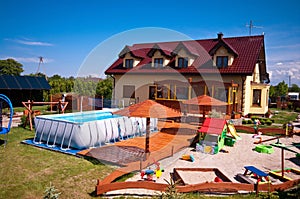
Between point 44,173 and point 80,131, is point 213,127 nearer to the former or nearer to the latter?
point 80,131

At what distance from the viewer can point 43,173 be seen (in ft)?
24.1

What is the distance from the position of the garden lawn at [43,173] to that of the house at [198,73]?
12.1m

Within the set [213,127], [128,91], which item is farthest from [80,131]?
[128,91]

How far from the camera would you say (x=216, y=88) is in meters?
19.7

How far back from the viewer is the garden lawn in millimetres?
6219

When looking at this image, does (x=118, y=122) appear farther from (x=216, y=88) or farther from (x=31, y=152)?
(x=216, y=88)

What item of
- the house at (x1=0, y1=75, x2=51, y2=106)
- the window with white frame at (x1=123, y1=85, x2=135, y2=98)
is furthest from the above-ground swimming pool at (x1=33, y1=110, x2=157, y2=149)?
the house at (x1=0, y1=75, x2=51, y2=106)

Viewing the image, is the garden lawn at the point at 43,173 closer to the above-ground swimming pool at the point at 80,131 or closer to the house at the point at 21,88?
the above-ground swimming pool at the point at 80,131

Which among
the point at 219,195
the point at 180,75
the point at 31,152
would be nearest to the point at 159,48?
the point at 180,75

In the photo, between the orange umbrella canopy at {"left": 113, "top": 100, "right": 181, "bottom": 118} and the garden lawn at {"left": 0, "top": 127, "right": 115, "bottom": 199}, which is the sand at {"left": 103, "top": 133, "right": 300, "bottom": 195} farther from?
the orange umbrella canopy at {"left": 113, "top": 100, "right": 181, "bottom": 118}

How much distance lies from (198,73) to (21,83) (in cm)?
1861

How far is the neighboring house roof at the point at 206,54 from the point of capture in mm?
19906

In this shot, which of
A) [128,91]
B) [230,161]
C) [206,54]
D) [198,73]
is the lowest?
[230,161]

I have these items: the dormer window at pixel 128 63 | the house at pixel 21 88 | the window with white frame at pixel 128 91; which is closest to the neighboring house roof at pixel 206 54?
the dormer window at pixel 128 63
